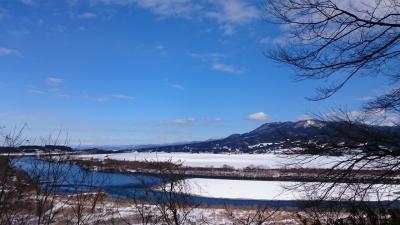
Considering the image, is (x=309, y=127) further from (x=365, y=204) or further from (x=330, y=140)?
(x=365, y=204)

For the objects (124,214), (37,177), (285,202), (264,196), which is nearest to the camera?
(37,177)

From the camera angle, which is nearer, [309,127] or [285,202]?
[309,127]

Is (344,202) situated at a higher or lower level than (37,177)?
lower

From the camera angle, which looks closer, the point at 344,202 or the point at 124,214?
the point at 344,202

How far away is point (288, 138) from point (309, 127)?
306 millimetres

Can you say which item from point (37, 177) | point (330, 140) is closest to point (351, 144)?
point (330, 140)

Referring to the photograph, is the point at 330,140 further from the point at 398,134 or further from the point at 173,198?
the point at 173,198

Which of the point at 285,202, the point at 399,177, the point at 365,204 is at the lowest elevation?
the point at 285,202

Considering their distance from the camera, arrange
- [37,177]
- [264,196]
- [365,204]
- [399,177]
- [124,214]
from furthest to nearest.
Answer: [264,196]
[124,214]
[365,204]
[399,177]
[37,177]

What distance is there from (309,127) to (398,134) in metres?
1.07

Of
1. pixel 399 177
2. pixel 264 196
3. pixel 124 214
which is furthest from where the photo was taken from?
→ pixel 264 196

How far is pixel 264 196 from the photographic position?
39.9 m

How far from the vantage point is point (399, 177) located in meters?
5.54

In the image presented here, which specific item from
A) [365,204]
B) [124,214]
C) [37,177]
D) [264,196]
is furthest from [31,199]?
[264,196]
